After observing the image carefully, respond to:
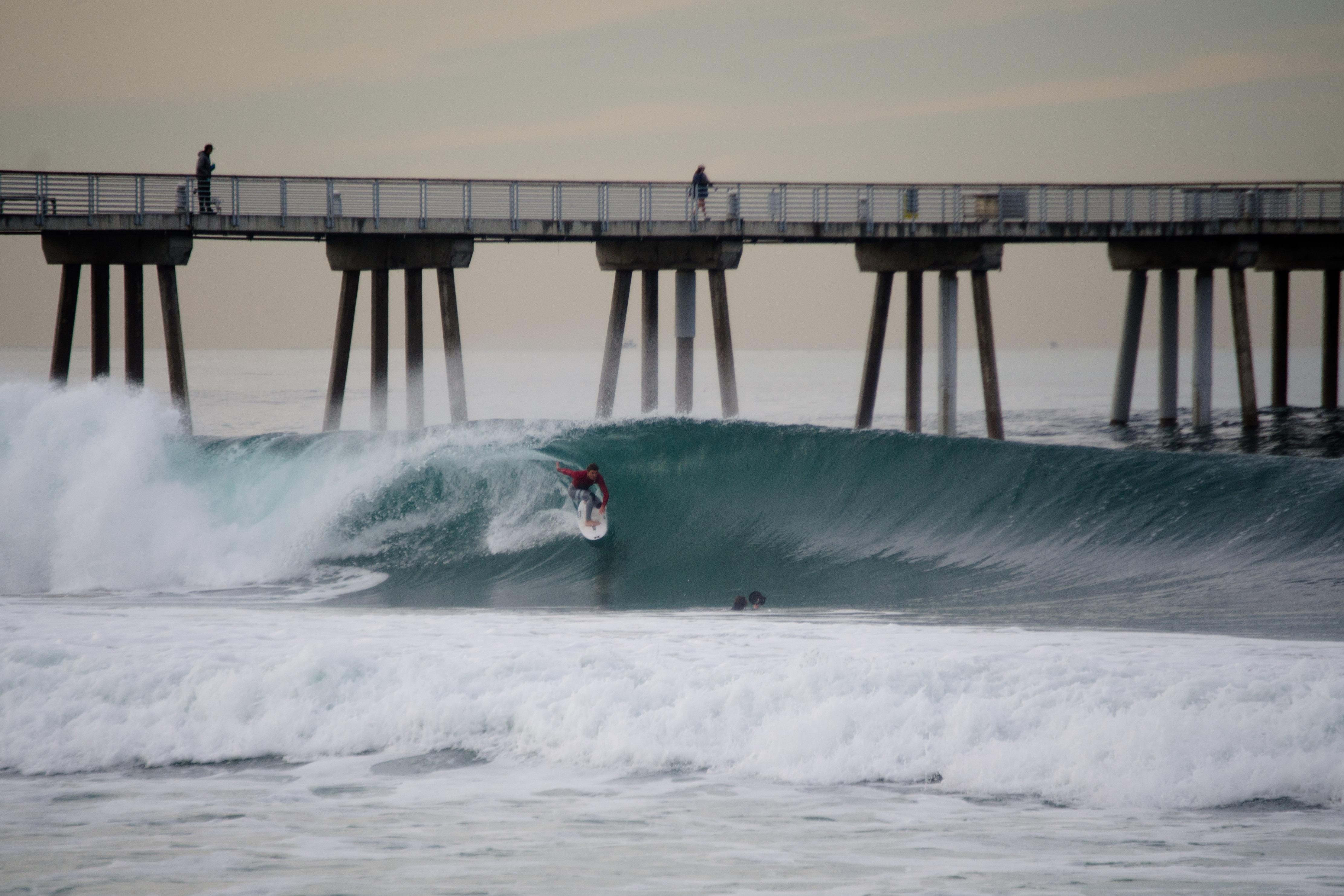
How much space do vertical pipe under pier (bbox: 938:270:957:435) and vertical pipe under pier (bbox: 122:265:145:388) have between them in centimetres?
1600

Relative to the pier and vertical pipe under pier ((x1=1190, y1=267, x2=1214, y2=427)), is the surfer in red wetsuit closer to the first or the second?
the pier

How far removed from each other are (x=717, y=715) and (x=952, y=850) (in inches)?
90.6

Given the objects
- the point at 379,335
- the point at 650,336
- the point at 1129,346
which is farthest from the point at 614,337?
the point at 1129,346

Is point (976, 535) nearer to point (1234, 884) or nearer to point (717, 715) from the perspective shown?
point (717, 715)

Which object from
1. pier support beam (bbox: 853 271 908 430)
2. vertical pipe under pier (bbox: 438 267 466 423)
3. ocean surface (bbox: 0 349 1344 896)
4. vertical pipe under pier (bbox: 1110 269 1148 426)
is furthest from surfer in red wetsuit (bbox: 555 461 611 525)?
vertical pipe under pier (bbox: 1110 269 1148 426)

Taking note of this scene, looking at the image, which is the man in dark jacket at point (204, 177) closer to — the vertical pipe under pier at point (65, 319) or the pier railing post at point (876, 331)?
the vertical pipe under pier at point (65, 319)

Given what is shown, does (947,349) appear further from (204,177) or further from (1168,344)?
(204,177)

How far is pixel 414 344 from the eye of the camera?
2461 cm

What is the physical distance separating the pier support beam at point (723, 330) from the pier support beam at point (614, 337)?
1678 millimetres

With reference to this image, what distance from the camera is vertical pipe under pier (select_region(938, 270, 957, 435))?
89.5ft

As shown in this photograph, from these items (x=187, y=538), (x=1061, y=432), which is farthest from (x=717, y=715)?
(x=1061, y=432)

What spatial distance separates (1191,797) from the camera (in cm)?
741

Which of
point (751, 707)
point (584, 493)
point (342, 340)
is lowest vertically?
point (751, 707)

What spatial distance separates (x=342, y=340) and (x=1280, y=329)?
27.4 m
